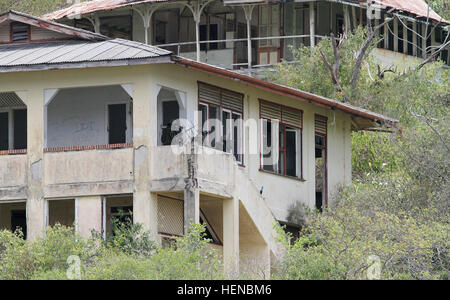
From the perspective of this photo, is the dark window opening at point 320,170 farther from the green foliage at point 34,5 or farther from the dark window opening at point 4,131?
the green foliage at point 34,5

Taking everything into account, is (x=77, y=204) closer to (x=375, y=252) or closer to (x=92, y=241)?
(x=92, y=241)

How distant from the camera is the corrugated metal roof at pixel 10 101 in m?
32.3

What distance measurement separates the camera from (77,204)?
97.3 feet

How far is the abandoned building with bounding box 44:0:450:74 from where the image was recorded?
4366 centimetres

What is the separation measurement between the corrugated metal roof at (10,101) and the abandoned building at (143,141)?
0.04 metres

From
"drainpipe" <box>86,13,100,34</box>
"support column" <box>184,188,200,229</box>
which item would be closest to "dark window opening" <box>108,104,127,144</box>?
"support column" <box>184,188,200,229</box>

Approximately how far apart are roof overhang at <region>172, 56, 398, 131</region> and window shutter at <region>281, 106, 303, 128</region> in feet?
2.38

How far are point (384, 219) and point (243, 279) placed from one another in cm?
474

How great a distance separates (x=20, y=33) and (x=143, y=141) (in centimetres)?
507

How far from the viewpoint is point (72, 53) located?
30375 millimetres

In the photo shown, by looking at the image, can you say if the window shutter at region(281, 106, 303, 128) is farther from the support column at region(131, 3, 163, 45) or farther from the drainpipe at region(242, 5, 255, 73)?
the support column at region(131, 3, 163, 45)

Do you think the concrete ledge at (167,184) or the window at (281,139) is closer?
the concrete ledge at (167,184)

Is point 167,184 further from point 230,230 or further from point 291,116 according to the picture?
point 291,116

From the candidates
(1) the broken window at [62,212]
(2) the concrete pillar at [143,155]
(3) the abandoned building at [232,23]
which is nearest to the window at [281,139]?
(2) the concrete pillar at [143,155]
